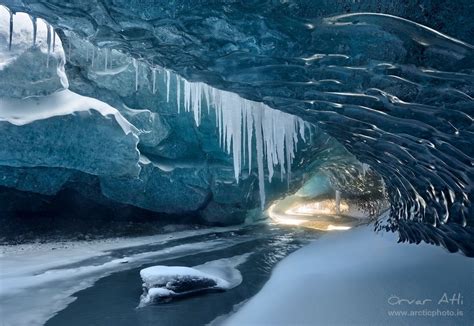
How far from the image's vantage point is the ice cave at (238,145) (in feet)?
11.1

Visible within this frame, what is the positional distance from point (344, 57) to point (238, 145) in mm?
6753

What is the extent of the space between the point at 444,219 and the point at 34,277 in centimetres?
837

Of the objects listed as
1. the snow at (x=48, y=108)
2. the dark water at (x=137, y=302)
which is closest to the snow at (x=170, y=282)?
the dark water at (x=137, y=302)

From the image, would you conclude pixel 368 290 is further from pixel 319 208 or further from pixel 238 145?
pixel 319 208

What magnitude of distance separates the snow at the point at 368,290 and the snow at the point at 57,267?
339 cm

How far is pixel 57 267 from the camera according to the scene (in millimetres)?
8539

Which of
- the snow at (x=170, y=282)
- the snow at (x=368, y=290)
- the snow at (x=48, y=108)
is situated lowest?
the snow at (x=170, y=282)

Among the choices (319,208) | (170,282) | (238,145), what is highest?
(238,145)

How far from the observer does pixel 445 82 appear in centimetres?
329

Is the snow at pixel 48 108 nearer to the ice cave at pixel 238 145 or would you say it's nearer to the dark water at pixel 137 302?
the ice cave at pixel 238 145

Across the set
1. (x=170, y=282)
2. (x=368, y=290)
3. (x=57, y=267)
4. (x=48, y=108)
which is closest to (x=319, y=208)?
(x=48, y=108)

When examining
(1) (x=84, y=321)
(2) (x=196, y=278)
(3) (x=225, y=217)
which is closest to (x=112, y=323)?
(1) (x=84, y=321)

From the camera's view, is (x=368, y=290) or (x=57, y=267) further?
(x=57, y=267)

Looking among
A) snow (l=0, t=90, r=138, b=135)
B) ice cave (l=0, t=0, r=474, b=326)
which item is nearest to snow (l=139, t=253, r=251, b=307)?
ice cave (l=0, t=0, r=474, b=326)
